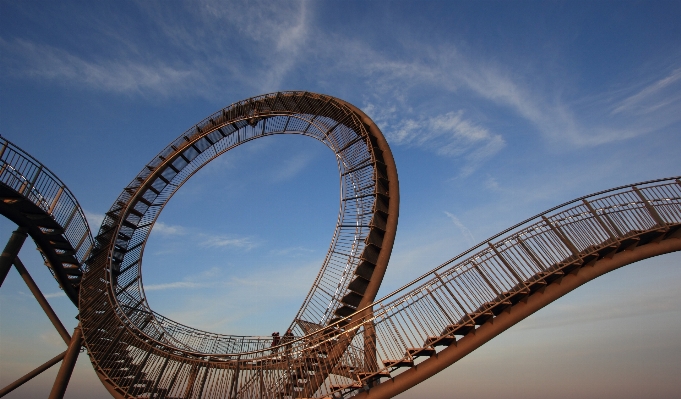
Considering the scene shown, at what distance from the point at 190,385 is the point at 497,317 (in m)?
8.06

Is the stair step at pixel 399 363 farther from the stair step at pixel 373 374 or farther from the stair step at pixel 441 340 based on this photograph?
the stair step at pixel 441 340

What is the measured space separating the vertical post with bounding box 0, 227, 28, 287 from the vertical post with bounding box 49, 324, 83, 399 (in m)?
3.09

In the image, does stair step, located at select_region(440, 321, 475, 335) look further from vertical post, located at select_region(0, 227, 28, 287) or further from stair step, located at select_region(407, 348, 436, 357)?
vertical post, located at select_region(0, 227, 28, 287)

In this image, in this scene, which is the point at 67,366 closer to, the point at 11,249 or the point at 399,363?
the point at 11,249

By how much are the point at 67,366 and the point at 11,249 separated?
4.51 meters

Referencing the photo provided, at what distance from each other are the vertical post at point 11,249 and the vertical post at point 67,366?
3086 mm

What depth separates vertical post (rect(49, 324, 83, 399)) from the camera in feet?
47.1

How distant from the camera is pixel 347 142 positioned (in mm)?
16172

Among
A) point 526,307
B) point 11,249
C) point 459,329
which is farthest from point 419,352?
point 11,249

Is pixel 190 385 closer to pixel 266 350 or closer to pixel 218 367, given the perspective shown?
pixel 218 367

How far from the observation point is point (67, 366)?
14.9 meters

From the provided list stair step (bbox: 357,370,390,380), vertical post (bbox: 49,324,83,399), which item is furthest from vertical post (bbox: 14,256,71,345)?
stair step (bbox: 357,370,390,380)

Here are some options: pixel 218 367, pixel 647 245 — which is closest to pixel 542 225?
pixel 647 245

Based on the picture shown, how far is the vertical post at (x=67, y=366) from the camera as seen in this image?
14.3m
